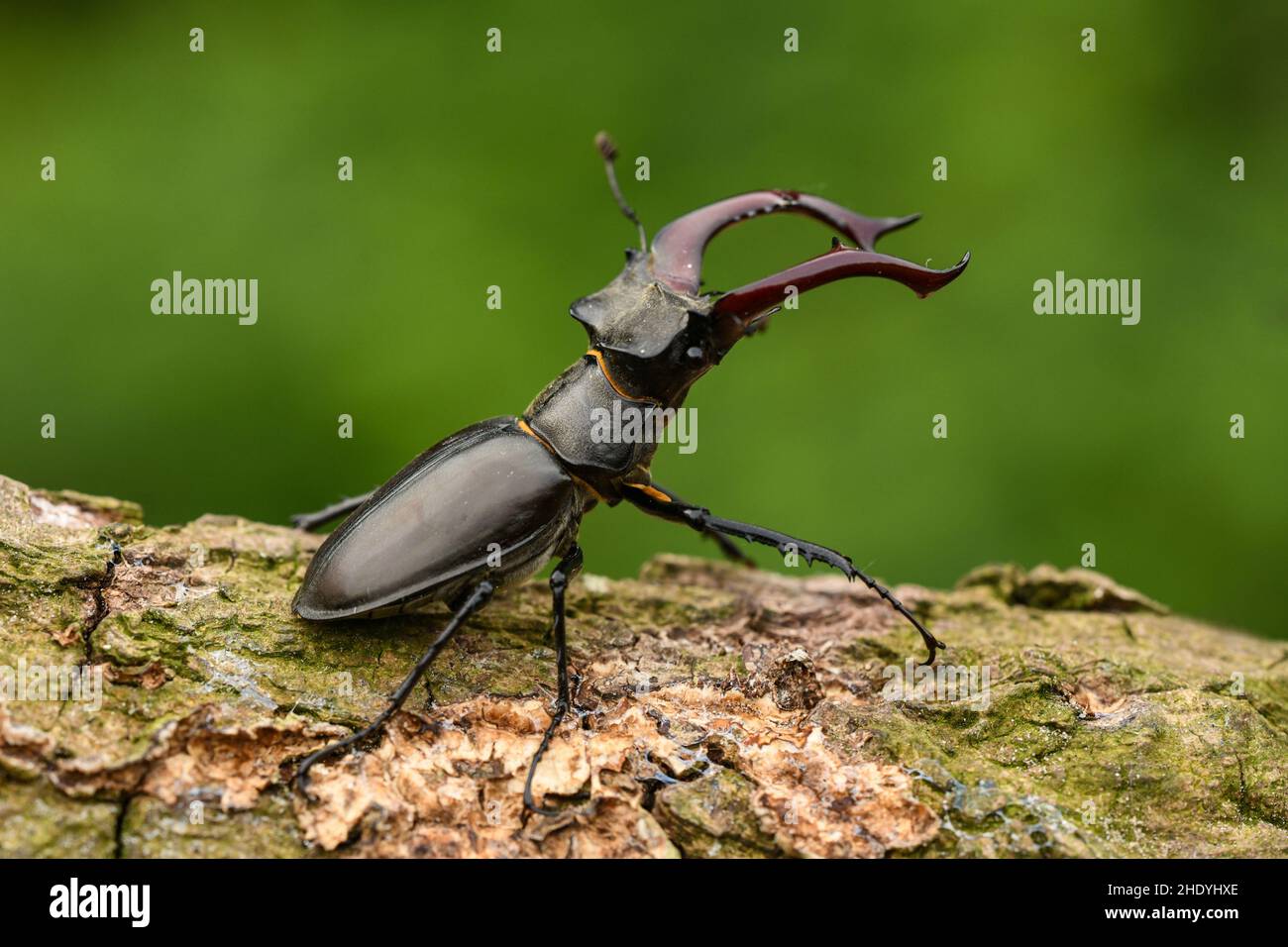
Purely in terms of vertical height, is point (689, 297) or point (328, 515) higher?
point (689, 297)

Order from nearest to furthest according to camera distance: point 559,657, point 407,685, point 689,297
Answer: point 407,685
point 559,657
point 689,297

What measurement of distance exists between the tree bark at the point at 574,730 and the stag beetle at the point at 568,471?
0.14m

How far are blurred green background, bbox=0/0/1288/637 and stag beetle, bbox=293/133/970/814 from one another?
1394 millimetres

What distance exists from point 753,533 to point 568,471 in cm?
68

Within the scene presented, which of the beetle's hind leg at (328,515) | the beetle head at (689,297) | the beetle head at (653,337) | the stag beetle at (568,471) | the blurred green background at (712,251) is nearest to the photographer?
the stag beetle at (568,471)

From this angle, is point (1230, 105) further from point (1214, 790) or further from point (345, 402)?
point (345, 402)

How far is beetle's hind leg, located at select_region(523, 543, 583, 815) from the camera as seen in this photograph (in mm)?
2713

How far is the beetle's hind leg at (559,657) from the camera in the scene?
8.90 feet

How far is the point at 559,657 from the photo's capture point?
309cm

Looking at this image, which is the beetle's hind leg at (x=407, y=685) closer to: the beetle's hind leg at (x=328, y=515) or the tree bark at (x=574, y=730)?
the tree bark at (x=574, y=730)

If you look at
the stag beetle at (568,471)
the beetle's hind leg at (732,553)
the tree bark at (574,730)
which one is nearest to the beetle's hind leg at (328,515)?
the stag beetle at (568,471)

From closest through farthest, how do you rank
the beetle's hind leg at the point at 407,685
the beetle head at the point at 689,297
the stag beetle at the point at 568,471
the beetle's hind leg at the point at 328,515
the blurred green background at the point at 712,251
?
1. the beetle's hind leg at the point at 407,685
2. the stag beetle at the point at 568,471
3. the beetle head at the point at 689,297
4. the beetle's hind leg at the point at 328,515
5. the blurred green background at the point at 712,251

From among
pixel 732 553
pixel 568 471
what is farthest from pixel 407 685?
pixel 732 553

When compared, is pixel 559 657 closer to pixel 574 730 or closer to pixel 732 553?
pixel 574 730
